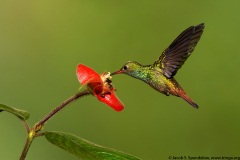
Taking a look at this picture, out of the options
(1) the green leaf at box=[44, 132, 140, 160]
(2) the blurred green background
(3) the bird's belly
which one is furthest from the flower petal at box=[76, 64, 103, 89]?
(2) the blurred green background

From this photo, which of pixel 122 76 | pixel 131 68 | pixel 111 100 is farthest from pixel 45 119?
pixel 122 76

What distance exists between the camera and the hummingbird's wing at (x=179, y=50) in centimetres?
118

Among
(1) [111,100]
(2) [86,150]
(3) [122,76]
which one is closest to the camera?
(2) [86,150]

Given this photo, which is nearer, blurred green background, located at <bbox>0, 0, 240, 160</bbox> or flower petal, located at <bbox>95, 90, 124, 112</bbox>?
flower petal, located at <bbox>95, 90, 124, 112</bbox>

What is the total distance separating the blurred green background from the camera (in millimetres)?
2867

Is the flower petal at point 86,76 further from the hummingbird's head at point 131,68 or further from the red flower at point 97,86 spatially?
the hummingbird's head at point 131,68

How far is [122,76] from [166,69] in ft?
5.71

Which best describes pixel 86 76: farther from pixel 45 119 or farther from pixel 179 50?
pixel 179 50

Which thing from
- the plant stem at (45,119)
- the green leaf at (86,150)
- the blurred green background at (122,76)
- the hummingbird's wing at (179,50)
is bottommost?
the green leaf at (86,150)

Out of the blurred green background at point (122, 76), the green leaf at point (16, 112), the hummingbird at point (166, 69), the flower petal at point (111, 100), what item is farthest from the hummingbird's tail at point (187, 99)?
the blurred green background at point (122, 76)

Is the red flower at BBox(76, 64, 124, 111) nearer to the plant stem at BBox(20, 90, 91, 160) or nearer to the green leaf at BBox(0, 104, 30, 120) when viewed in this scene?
the plant stem at BBox(20, 90, 91, 160)

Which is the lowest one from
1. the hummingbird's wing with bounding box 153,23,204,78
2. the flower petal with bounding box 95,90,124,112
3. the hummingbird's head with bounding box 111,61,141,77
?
the flower petal with bounding box 95,90,124,112

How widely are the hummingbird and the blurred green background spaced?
1495 mm

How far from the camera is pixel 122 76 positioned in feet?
10.2
